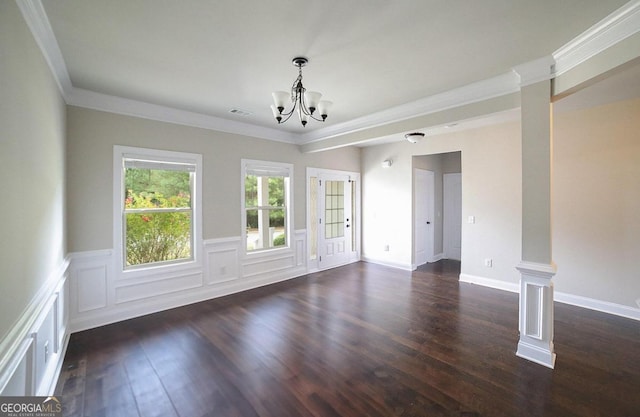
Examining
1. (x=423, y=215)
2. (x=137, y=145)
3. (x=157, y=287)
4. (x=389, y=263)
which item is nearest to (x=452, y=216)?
(x=423, y=215)

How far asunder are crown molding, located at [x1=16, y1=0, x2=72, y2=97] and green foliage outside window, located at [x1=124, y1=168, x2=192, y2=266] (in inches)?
50.0

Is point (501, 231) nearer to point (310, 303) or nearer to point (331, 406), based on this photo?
point (310, 303)

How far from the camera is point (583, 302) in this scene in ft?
12.3

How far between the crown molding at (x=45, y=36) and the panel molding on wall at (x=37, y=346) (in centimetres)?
175

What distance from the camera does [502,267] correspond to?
14.8ft

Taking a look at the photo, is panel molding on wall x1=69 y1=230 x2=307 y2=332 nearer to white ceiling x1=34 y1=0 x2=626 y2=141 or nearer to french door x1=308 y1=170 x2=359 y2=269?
french door x1=308 y1=170 x2=359 y2=269

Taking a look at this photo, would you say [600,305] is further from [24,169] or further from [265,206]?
[24,169]

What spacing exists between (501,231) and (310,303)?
3307 millimetres

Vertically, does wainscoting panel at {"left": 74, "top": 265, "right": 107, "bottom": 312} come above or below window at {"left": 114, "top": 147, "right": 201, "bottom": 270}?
below

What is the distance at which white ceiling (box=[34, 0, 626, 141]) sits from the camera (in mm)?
1816

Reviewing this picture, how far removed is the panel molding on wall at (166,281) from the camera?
323 centimetres

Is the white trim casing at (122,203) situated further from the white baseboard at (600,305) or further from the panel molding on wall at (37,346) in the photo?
the white baseboard at (600,305)

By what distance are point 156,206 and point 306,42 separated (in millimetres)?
2979

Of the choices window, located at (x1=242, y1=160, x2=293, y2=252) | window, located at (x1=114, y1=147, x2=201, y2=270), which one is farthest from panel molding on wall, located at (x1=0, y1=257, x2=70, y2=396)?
window, located at (x1=242, y1=160, x2=293, y2=252)
